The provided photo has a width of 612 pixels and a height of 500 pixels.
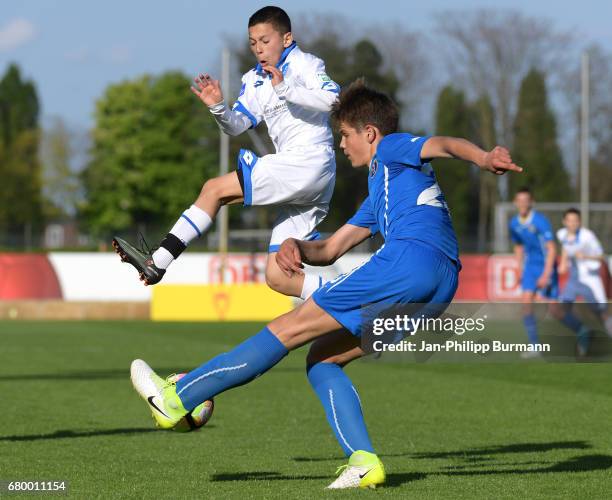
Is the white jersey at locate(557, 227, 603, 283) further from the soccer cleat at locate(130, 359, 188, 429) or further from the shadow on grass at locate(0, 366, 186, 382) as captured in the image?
the soccer cleat at locate(130, 359, 188, 429)

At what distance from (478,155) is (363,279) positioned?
2.95ft

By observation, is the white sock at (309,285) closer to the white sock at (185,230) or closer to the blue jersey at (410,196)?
the white sock at (185,230)

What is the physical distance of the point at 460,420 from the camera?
9.81m

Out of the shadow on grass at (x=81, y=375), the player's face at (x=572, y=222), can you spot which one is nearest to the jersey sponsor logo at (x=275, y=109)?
the shadow on grass at (x=81, y=375)

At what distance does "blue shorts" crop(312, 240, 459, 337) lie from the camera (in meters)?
5.98

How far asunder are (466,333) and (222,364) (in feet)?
4.20

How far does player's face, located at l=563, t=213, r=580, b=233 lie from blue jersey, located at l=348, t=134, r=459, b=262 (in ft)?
43.3

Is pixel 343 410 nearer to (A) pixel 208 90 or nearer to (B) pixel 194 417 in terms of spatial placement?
(B) pixel 194 417

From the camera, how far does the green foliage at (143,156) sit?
91.7 metres

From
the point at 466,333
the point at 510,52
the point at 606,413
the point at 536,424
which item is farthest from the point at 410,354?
the point at 510,52

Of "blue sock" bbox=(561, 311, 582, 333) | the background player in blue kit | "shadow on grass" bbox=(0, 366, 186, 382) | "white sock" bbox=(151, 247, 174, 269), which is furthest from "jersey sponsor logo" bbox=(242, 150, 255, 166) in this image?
the background player in blue kit

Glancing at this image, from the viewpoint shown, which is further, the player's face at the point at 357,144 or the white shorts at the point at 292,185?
the white shorts at the point at 292,185

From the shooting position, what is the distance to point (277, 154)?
318 inches

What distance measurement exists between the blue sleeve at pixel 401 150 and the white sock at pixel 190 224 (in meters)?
1.96
